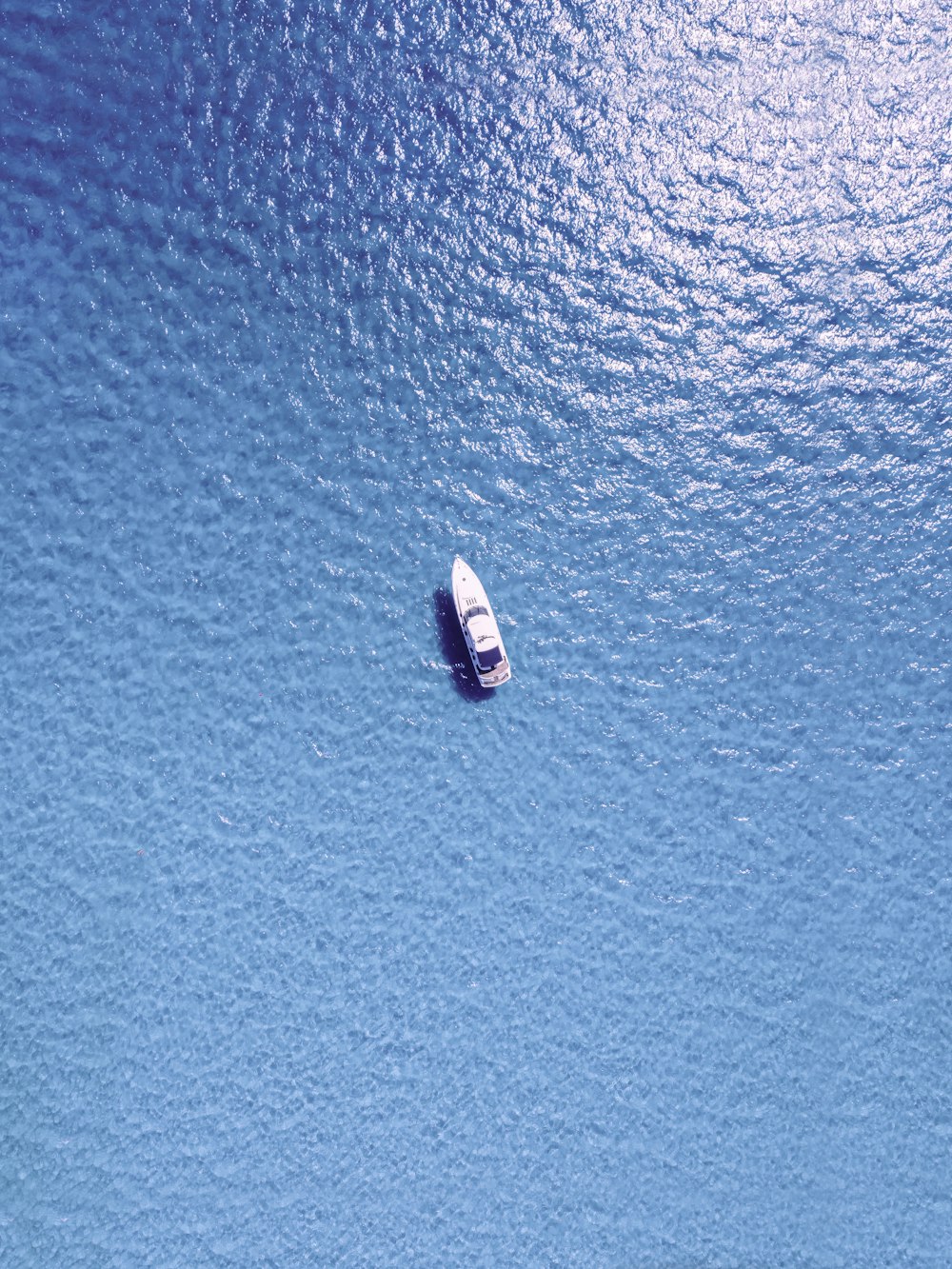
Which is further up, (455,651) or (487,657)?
(455,651)

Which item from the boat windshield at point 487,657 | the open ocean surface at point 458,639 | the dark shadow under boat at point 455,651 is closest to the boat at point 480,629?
the boat windshield at point 487,657

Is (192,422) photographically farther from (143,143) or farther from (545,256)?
(545,256)

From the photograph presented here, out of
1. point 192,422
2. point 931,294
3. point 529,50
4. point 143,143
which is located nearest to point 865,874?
point 931,294

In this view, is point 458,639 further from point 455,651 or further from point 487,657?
point 487,657

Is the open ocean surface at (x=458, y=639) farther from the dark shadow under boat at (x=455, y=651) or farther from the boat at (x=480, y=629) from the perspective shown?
the boat at (x=480, y=629)

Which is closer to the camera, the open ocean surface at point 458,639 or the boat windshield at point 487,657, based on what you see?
→ the open ocean surface at point 458,639

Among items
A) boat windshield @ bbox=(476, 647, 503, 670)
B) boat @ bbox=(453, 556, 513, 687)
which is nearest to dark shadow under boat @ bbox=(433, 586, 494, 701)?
boat @ bbox=(453, 556, 513, 687)

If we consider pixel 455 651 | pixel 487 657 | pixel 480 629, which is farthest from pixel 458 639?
pixel 487 657

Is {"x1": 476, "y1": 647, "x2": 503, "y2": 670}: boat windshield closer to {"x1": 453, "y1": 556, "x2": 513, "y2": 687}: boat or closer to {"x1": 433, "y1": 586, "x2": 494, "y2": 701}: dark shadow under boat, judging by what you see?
{"x1": 453, "y1": 556, "x2": 513, "y2": 687}: boat
